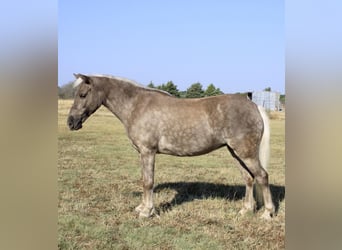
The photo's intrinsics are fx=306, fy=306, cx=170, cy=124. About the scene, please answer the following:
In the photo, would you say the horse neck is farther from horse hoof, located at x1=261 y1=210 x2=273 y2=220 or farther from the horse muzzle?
horse hoof, located at x1=261 y1=210 x2=273 y2=220

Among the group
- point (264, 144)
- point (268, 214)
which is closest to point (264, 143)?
point (264, 144)

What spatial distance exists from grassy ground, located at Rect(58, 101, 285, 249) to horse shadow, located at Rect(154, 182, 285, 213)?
1 cm

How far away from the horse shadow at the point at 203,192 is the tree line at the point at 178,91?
1302 millimetres

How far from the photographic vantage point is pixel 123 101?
344 centimetres

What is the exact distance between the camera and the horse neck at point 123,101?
3.41 meters

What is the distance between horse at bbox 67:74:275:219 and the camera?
3.08 meters

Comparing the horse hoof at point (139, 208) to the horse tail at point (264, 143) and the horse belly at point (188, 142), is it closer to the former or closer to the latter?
the horse belly at point (188, 142)

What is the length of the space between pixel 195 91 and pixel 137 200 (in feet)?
4.85

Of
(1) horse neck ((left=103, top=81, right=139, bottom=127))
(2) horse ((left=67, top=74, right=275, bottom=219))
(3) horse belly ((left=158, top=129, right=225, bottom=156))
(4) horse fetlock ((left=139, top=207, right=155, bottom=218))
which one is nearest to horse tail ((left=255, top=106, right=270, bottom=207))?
(2) horse ((left=67, top=74, right=275, bottom=219))

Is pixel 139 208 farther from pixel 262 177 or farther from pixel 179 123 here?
pixel 262 177
